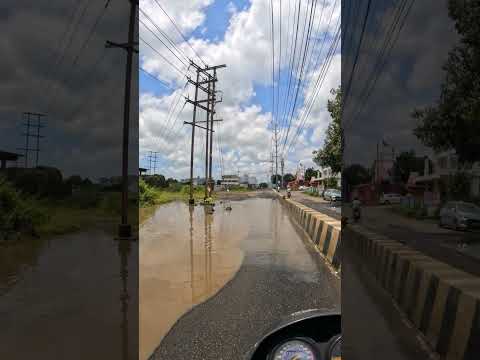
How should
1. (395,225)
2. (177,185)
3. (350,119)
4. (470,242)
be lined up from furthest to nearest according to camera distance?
(177,185) < (350,119) < (395,225) < (470,242)

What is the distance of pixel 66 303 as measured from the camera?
175 inches

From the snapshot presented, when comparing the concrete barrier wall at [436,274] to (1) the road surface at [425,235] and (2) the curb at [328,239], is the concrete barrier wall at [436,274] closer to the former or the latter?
(1) the road surface at [425,235]

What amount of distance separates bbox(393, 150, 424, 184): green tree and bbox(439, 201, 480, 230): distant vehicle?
0.07 meters

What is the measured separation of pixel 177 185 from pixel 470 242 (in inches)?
1878

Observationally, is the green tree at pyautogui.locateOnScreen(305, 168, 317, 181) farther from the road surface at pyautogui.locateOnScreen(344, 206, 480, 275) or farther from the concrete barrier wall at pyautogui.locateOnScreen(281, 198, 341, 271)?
the road surface at pyautogui.locateOnScreen(344, 206, 480, 275)

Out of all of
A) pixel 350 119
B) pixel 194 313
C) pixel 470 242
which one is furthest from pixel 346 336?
pixel 194 313

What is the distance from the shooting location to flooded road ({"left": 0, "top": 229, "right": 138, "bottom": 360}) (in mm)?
3221

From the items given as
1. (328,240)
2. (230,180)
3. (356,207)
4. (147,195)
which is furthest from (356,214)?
(230,180)

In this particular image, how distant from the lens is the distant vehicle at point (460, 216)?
53 centimetres

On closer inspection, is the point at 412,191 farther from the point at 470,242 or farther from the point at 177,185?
the point at 177,185

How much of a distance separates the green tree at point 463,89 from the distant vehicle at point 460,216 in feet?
0.24

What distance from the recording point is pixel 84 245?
8.84 metres

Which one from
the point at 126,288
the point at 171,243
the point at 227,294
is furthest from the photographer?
the point at 171,243

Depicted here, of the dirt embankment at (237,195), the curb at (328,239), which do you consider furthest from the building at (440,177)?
the dirt embankment at (237,195)
